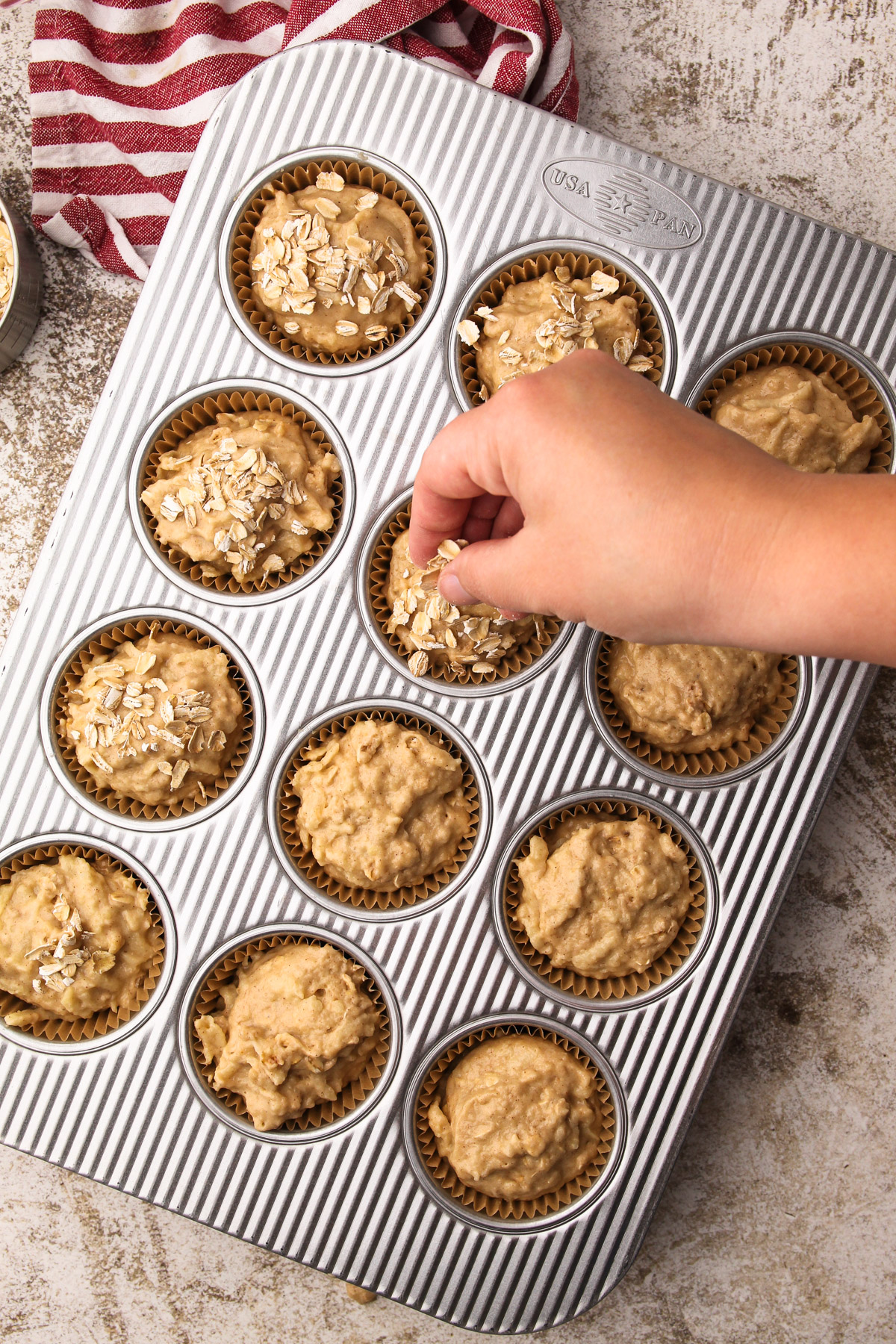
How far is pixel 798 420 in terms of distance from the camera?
7.27 ft

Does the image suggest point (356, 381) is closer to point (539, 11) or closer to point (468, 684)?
point (468, 684)

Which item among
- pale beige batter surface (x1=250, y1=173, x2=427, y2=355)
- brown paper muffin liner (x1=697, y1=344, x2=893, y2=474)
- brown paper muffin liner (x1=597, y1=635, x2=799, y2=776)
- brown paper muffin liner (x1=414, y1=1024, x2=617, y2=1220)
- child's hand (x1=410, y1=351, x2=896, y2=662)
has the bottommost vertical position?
brown paper muffin liner (x1=414, y1=1024, x2=617, y2=1220)

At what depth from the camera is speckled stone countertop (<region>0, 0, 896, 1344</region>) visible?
2807 mm

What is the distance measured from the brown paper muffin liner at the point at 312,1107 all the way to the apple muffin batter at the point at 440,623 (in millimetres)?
797

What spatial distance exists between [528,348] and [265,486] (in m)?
0.73

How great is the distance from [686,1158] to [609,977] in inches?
33.8

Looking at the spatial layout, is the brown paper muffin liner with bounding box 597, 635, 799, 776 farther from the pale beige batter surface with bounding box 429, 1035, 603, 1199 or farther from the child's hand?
the pale beige batter surface with bounding box 429, 1035, 603, 1199

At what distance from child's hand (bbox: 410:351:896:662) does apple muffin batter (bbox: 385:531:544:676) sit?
1.30 feet

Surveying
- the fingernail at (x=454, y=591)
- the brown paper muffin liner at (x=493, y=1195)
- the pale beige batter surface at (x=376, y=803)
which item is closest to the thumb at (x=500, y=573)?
the fingernail at (x=454, y=591)

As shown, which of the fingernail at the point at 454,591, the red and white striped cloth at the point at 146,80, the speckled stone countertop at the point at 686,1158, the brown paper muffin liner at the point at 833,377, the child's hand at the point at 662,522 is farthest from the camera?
the speckled stone countertop at the point at 686,1158

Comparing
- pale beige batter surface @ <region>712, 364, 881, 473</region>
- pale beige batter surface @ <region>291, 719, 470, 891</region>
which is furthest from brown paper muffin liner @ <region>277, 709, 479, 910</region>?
pale beige batter surface @ <region>712, 364, 881, 473</region>

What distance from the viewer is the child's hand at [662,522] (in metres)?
1.54

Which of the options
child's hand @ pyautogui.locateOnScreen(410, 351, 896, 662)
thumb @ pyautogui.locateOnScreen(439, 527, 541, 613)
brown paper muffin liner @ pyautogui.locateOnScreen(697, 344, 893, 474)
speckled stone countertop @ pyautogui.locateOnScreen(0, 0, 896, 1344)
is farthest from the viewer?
speckled stone countertop @ pyautogui.locateOnScreen(0, 0, 896, 1344)

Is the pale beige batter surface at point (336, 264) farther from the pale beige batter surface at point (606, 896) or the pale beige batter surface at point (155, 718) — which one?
the pale beige batter surface at point (606, 896)
